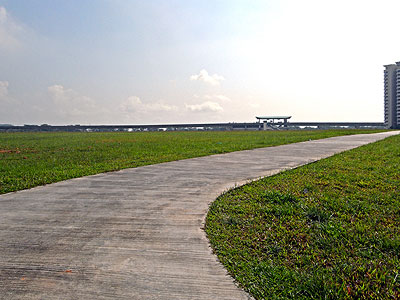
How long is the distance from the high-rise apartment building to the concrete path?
141 m

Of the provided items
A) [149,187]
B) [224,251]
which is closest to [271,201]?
[224,251]

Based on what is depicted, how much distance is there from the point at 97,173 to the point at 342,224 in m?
6.35

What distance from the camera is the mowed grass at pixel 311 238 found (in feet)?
9.05

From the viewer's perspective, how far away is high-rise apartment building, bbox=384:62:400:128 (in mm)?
125000

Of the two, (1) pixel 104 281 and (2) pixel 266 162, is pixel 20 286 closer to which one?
(1) pixel 104 281

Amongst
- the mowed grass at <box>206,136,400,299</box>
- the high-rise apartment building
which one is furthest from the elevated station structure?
the mowed grass at <box>206,136,400,299</box>

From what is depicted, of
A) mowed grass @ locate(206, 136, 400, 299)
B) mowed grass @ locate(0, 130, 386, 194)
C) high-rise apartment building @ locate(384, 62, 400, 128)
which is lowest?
mowed grass @ locate(206, 136, 400, 299)

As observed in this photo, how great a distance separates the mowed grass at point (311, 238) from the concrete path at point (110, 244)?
315 millimetres

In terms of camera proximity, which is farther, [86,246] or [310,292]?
[86,246]

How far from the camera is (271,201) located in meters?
5.20

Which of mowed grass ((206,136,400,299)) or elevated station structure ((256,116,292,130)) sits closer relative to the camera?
mowed grass ((206,136,400,299))

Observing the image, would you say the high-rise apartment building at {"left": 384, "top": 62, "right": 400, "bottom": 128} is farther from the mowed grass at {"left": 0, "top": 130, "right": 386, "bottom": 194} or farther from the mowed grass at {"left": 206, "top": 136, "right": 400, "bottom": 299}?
the mowed grass at {"left": 206, "top": 136, "right": 400, "bottom": 299}

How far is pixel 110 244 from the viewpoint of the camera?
3.52 meters

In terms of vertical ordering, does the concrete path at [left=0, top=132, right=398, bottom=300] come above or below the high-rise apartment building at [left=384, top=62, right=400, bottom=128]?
below
